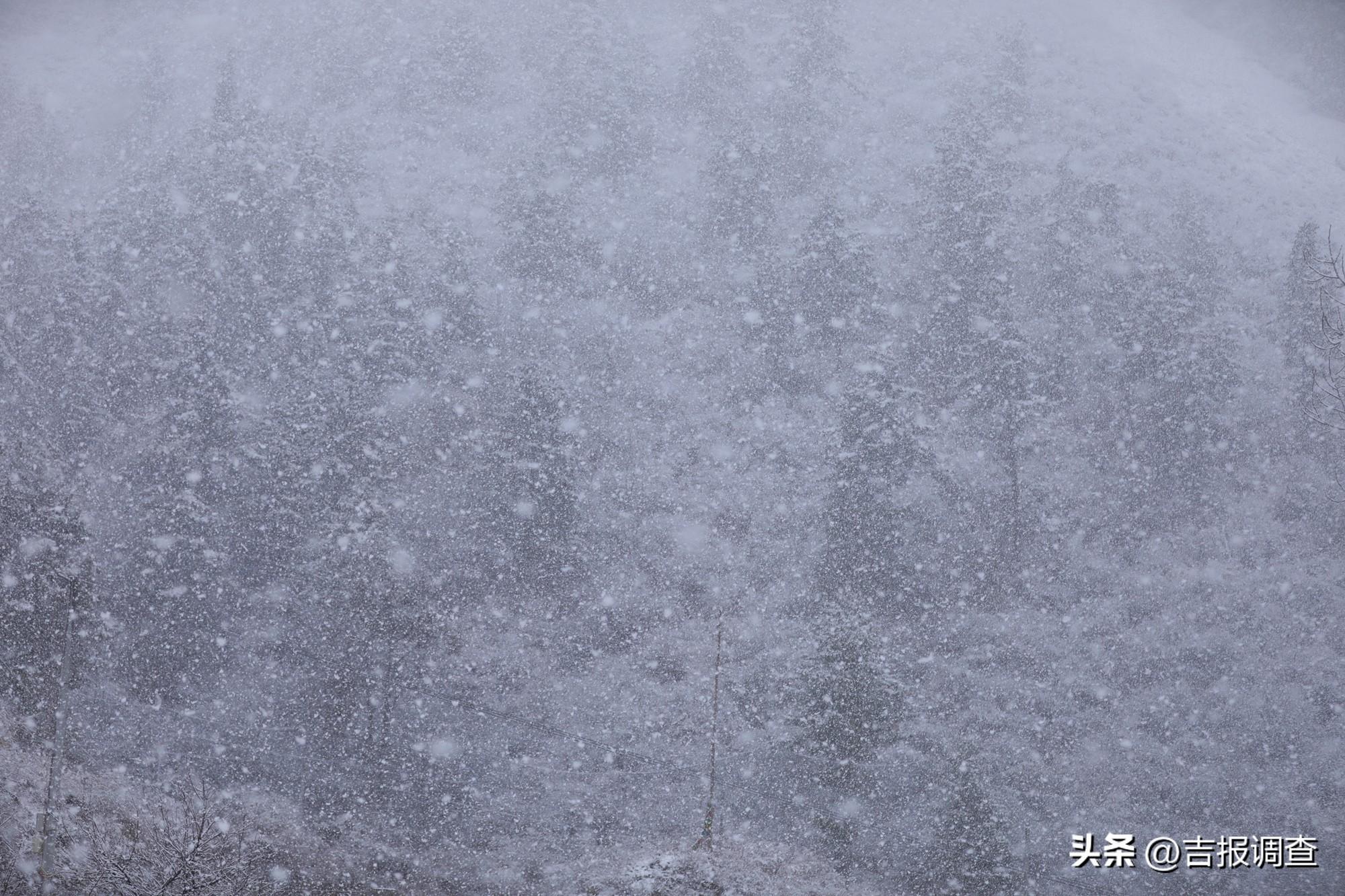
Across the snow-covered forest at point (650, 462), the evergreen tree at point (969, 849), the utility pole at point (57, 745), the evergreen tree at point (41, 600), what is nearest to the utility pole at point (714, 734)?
the snow-covered forest at point (650, 462)

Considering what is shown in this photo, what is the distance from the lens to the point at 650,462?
9891 millimetres

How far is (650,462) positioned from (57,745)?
7.83m

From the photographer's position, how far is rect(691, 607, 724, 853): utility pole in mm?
A: 8484

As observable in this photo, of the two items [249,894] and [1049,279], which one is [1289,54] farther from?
[249,894]

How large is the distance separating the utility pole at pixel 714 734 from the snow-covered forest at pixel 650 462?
4cm

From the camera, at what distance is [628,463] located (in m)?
9.86

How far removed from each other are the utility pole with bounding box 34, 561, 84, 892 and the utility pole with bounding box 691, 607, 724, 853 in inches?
287

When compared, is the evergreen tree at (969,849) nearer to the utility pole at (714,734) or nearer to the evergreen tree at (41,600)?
the utility pole at (714,734)

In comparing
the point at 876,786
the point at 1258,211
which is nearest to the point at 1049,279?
the point at 1258,211

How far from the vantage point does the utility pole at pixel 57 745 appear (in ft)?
26.8

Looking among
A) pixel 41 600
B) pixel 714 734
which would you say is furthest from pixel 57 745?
pixel 714 734

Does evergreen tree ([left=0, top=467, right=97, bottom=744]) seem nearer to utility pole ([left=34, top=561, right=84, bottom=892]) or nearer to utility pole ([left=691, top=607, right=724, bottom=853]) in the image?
utility pole ([left=34, top=561, right=84, bottom=892])

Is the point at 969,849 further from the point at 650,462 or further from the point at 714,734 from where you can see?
the point at 650,462

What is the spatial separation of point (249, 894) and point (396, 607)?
3.40m
